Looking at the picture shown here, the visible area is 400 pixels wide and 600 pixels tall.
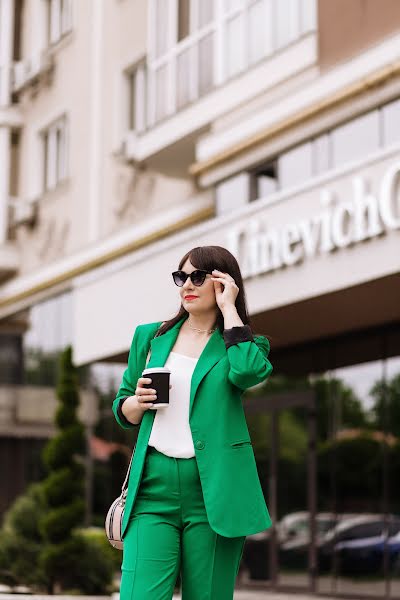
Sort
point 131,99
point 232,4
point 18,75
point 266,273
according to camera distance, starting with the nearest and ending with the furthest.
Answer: point 266,273, point 232,4, point 131,99, point 18,75

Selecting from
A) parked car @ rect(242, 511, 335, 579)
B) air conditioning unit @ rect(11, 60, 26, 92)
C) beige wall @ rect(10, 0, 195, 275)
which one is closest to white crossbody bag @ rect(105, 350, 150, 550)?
parked car @ rect(242, 511, 335, 579)

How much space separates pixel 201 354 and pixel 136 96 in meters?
18.2

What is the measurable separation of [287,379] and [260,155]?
328 cm

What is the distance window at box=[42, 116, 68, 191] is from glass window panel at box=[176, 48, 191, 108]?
6581 millimetres

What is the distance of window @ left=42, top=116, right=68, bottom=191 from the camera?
24.1m

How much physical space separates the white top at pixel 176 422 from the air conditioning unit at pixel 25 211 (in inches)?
807

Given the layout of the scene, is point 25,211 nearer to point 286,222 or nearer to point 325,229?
point 286,222

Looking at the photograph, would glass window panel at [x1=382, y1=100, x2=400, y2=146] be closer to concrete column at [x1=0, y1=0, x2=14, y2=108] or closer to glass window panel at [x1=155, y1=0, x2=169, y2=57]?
glass window panel at [x1=155, y1=0, x2=169, y2=57]

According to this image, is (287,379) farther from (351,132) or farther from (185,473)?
(185,473)

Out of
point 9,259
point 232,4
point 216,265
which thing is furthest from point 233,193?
point 216,265

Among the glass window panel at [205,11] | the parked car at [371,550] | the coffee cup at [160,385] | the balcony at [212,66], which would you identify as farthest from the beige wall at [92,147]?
the coffee cup at [160,385]

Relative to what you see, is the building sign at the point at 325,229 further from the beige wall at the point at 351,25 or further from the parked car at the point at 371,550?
the parked car at the point at 371,550

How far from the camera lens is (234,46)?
16297 millimetres

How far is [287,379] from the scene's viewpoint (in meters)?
16.7
